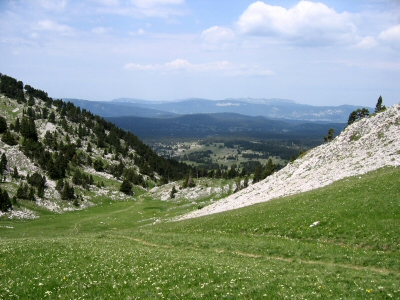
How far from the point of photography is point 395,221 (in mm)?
24891

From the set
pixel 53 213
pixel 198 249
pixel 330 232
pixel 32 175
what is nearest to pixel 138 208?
pixel 53 213

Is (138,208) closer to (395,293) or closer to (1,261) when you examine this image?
(1,261)

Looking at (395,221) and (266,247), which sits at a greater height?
(395,221)

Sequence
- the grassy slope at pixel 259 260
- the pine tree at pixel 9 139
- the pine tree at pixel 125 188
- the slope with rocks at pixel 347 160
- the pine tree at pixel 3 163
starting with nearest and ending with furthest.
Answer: the grassy slope at pixel 259 260
the slope with rocks at pixel 347 160
the pine tree at pixel 3 163
the pine tree at pixel 9 139
the pine tree at pixel 125 188

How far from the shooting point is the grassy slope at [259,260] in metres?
14.1

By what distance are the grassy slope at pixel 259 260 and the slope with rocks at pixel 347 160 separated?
1284 centimetres

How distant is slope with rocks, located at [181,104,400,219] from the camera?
50.0 meters

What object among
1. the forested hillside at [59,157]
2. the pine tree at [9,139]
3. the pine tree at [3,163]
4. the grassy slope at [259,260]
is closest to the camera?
the grassy slope at [259,260]

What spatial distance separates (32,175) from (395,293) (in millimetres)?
118518

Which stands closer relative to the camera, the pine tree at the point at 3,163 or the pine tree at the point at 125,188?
the pine tree at the point at 3,163

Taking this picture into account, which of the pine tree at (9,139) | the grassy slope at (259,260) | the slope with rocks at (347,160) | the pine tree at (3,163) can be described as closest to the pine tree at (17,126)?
the pine tree at (9,139)

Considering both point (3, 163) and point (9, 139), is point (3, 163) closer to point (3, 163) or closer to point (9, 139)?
point (3, 163)

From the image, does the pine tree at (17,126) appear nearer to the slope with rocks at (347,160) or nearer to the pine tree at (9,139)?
the pine tree at (9,139)

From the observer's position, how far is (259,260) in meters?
22.0
